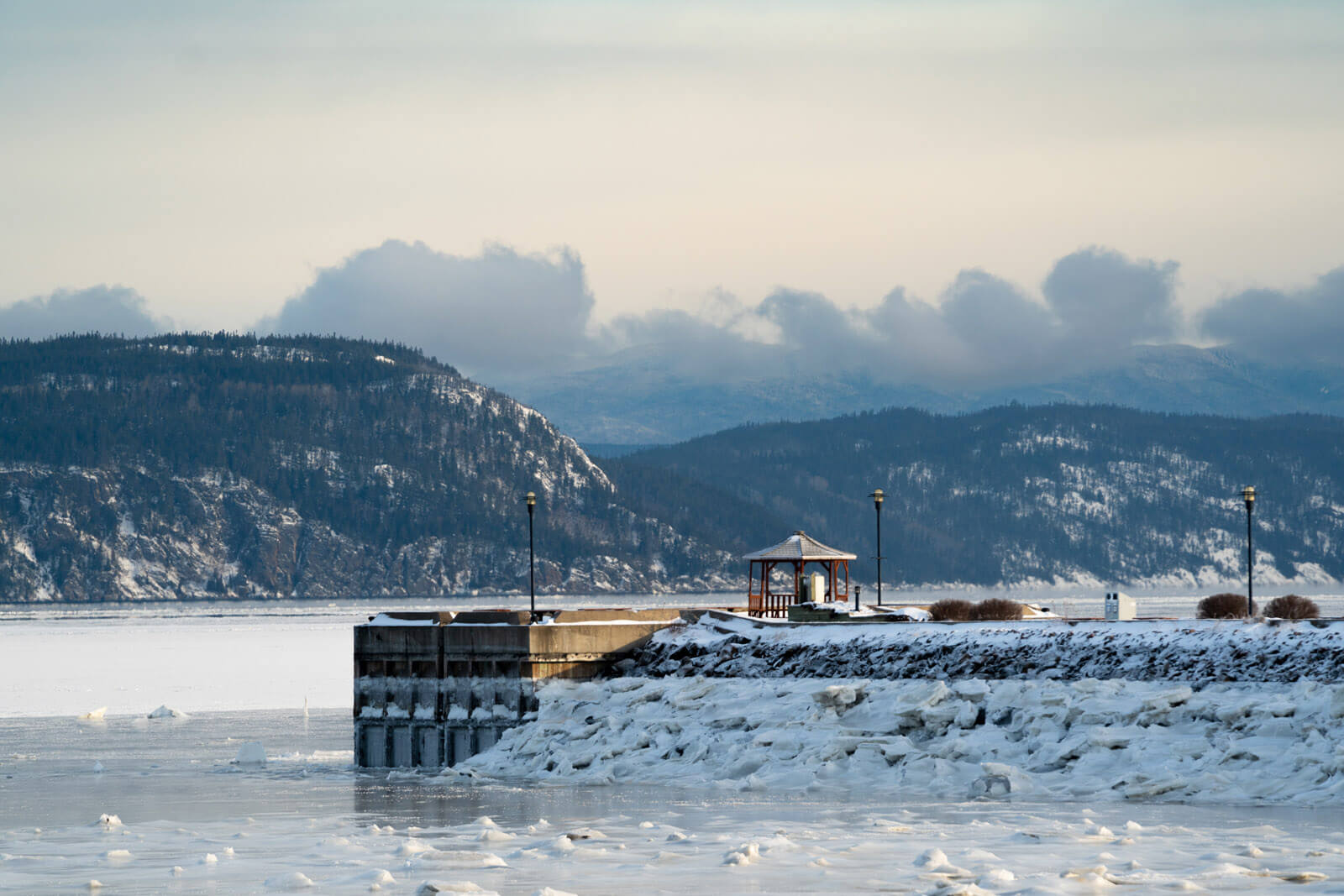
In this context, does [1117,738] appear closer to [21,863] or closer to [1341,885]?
[1341,885]

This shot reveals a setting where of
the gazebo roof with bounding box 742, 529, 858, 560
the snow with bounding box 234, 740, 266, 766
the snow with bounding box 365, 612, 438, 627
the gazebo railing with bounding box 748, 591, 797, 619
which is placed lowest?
the snow with bounding box 234, 740, 266, 766

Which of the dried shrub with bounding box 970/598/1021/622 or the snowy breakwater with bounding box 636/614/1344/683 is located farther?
the dried shrub with bounding box 970/598/1021/622

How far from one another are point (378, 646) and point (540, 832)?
18.4 meters

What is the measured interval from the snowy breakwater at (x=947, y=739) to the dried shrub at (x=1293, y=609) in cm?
1240

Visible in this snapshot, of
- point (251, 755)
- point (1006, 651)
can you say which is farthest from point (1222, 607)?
point (251, 755)

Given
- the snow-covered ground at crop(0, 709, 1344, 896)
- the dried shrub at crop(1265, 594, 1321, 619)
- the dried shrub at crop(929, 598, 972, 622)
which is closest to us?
the snow-covered ground at crop(0, 709, 1344, 896)

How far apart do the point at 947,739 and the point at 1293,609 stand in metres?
15.8

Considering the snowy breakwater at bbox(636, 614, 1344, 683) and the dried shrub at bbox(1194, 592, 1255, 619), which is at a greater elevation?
the dried shrub at bbox(1194, 592, 1255, 619)

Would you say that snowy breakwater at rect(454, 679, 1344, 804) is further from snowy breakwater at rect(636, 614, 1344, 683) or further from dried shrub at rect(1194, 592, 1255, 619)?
dried shrub at rect(1194, 592, 1255, 619)

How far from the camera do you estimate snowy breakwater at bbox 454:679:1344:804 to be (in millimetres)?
31359

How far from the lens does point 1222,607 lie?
4678 centimetres

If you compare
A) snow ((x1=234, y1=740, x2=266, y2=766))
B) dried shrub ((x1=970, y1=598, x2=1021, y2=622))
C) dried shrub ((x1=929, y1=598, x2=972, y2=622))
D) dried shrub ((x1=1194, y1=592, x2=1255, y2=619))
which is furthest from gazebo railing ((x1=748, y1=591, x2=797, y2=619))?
snow ((x1=234, y1=740, x2=266, y2=766))

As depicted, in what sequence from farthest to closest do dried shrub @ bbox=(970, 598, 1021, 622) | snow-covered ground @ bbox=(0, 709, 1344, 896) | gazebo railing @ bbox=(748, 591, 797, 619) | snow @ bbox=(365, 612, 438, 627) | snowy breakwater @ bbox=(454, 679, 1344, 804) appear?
gazebo railing @ bbox=(748, 591, 797, 619)
dried shrub @ bbox=(970, 598, 1021, 622)
snow @ bbox=(365, 612, 438, 627)
snowy breakwater @ bbox=(454, 679, 1344, 804)
snow-covered ground @ bbox=(0, 709, 1344, 896)

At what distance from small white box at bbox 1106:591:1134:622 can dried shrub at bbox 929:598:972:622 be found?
4.03m
